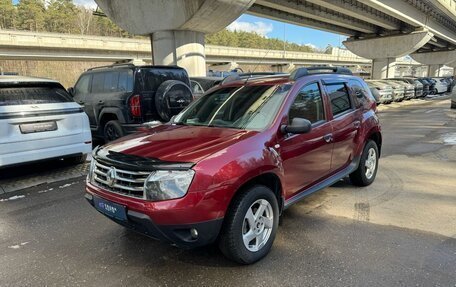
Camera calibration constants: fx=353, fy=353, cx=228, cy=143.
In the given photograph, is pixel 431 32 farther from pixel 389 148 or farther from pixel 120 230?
pixel 120 230

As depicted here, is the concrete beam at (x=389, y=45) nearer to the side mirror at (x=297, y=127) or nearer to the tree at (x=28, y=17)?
the side mirror at (x=297, y=127)

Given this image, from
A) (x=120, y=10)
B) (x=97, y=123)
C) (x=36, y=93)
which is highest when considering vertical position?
(x=120, y=10)

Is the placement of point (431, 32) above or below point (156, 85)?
above

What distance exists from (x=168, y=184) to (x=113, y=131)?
5.43m

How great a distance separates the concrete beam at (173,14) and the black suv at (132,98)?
8.24m

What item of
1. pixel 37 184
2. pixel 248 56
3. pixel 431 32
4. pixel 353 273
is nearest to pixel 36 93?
pixel 37 184

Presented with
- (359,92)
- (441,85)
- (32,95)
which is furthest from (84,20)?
(359,92)

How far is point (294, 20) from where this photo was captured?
90.8ft

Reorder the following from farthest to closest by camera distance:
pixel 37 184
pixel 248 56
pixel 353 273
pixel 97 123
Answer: pixel 248 56
pixel 97 123
pixel 37 184
pixel 353 273

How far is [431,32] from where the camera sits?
34.1 metres

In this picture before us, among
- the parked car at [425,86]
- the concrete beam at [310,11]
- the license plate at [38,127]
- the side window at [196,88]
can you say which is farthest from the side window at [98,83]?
the parked car at [425,86]

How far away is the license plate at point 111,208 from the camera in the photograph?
3.00m

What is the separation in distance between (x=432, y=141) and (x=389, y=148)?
1.73 m

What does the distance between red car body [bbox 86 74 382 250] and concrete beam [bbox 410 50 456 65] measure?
61433mm
